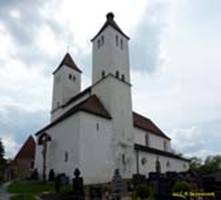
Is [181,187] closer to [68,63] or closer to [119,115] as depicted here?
A: [119,115]

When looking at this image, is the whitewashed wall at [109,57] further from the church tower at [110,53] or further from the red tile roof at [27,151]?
the red tile roof at [27,151]

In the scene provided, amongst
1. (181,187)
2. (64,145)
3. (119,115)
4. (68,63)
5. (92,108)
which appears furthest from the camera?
(68,63)

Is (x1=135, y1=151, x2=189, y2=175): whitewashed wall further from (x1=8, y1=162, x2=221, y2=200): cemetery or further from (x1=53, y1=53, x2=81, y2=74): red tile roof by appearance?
(x1=53, y1=53, x2=81, y2=74): red tile roof

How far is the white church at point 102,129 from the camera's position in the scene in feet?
120

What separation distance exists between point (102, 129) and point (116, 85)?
6.57m

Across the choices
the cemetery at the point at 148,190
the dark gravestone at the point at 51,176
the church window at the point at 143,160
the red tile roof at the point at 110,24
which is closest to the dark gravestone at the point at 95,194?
the cemetery at the point at 148,190

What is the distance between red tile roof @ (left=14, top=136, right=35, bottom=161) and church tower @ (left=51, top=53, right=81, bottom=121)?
8.79 m

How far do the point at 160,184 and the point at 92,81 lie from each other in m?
27.4

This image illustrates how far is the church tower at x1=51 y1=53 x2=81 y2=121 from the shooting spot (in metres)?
52.6

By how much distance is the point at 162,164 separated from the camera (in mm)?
51062

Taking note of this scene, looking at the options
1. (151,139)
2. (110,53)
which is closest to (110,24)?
(110,53)

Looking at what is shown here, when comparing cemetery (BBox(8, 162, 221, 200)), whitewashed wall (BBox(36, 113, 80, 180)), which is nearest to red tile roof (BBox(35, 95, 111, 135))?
whitewashed wall (BBox(36, 113, 80, 180))

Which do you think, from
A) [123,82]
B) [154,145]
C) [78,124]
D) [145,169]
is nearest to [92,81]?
[123,82]

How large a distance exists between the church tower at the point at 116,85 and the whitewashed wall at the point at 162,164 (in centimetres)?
331
